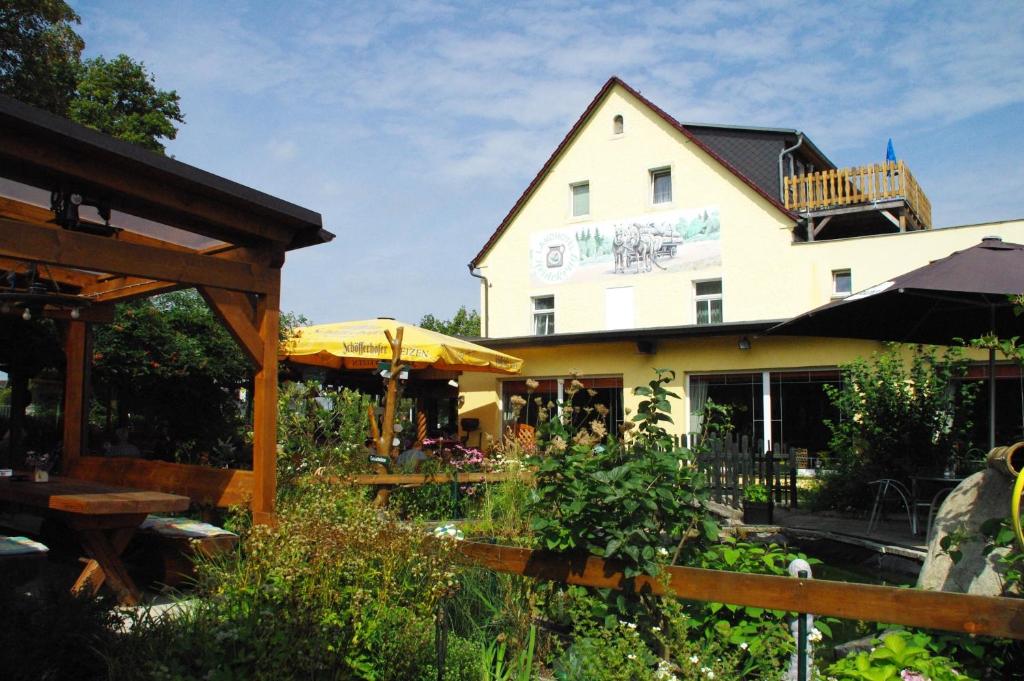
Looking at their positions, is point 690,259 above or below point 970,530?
above

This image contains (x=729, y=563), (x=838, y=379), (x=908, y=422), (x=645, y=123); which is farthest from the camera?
(x=645, y=123)

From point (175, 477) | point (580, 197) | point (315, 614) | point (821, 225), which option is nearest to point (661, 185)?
point (580, 197)

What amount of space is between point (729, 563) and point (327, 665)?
1982 mm

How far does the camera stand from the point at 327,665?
9.91 feet

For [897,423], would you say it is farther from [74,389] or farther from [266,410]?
[74,389]

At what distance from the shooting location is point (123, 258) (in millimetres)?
4688

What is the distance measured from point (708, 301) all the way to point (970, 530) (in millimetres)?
13797

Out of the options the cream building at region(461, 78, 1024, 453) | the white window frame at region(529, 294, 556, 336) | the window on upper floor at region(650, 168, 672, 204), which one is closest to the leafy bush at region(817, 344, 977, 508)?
the cream building at region(461, 78, 1024, 453)

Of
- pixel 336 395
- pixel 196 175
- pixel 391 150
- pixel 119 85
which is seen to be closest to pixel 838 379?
pixel 391 150

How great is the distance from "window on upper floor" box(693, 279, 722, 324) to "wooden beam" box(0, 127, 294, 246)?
42.8 ft

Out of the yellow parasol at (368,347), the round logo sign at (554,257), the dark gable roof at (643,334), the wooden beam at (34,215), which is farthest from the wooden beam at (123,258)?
the round logo sign at (554,257)

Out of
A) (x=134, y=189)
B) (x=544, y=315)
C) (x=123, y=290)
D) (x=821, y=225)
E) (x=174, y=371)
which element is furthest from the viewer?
(x=544, y=315)

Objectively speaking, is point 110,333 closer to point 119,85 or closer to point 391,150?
point 391,150

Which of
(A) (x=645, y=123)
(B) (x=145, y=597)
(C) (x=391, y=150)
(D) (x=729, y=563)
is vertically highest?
(A) (x=645, y=123)
